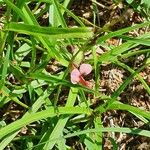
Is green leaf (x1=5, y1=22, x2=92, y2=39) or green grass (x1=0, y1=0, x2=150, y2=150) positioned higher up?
green leaf (x1=5, y1=22, x2=92, y2=39)

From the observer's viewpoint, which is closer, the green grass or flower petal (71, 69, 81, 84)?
flower petal (71, 69, 81, 84)

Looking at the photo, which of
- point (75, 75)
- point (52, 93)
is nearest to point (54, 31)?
point (75, 75)

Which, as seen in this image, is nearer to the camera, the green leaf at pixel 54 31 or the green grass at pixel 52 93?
the green leaf at pixel 54 31

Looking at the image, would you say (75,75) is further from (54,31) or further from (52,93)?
(52,93)

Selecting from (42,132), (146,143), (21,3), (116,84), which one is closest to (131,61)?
(116,84)

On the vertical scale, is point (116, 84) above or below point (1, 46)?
below

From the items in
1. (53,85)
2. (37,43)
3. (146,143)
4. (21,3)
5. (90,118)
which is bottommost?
(146,143)

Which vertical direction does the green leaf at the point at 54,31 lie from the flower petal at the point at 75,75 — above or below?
above

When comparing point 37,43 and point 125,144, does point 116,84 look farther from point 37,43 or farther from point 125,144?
point 37,43

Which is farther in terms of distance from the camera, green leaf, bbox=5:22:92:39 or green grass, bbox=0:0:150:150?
green grass, bbox=0:0:150:150

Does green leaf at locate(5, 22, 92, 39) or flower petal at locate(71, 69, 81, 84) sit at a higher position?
green leaf at locate(5, 22, 92, 39)

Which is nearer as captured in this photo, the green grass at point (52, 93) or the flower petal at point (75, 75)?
the flower petal at point (75, 75)
